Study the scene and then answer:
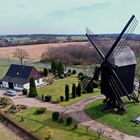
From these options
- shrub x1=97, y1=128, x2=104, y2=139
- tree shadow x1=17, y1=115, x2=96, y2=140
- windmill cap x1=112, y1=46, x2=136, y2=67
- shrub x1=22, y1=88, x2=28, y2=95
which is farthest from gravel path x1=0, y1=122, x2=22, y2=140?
windmill cap x1=112, y1=46, x2=136, y2=67

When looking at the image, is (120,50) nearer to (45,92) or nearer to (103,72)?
(103,72)

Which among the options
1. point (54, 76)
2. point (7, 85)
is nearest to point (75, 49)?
point (54, 76)

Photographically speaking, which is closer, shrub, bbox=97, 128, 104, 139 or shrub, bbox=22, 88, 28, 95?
shrub, bbox=97, 128, 104, 139

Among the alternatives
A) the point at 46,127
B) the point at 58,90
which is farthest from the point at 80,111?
the point at 58,90

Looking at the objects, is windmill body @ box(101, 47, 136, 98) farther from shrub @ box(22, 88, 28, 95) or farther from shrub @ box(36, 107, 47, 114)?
shrub @ box(22, 88, 28, 95)

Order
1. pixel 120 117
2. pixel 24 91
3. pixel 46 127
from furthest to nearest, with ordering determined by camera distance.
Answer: pixel 24 91
pixel 120 117
pixel 46 127

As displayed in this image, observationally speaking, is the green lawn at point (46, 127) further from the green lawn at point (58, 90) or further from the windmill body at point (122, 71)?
the windmill body at point (122, 71)

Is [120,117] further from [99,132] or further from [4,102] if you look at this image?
[4,102]
